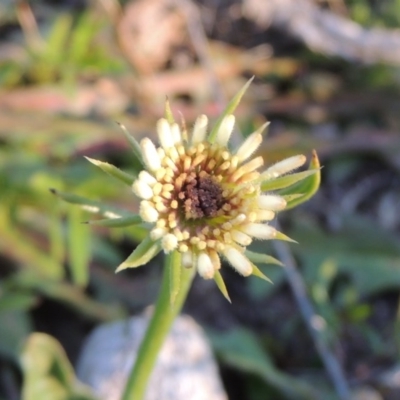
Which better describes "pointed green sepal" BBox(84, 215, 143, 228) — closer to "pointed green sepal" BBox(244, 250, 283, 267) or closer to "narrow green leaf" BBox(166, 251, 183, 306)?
"narrow green leaf" BBox(166, 251, 183, 306)

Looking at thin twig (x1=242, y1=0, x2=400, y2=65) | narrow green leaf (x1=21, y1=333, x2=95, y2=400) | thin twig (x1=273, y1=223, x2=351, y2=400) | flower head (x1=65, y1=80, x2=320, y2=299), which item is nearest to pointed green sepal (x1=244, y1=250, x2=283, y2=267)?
flower head (x1=65, y1=80, x2=320, y2=299)

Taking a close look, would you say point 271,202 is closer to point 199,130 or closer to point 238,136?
point 199,130

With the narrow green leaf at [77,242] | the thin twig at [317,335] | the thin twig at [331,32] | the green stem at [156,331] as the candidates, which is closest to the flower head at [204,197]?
the green stem at [156,331]

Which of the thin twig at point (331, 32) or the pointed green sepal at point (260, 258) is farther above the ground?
the pointed green sepal at point (260, 258)

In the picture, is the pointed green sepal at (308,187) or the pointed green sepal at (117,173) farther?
the pointed green sepal at (308,187)

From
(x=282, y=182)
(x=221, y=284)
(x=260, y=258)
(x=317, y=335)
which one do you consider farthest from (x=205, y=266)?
(x=317, y=335)

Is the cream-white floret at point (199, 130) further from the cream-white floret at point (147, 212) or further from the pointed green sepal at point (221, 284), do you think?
the pointed green sepal at point (221, 284)
